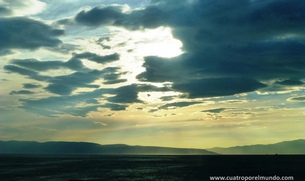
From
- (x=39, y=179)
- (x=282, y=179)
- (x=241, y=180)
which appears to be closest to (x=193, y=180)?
(x=241, y=180)

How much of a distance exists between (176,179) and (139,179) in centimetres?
1229

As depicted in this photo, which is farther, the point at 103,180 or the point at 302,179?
the point at 103,180

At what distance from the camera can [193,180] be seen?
96.2 m

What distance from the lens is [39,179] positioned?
10238 cm

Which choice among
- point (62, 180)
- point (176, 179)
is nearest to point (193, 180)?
point (176, 179)

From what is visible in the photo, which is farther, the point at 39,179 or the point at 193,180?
the point at 39,179

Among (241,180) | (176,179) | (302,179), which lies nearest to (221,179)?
(241,180)

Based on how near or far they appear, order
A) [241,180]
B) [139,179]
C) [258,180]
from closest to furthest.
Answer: [241,180], [258,180], [139,179]

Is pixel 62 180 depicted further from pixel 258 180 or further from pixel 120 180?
pixel 258 180

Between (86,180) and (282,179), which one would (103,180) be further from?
(282,179)

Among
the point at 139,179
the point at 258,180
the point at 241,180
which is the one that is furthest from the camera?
the point at 139,179

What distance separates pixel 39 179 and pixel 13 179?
338 inches

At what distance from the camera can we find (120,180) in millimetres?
101250

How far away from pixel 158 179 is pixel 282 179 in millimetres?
38047
